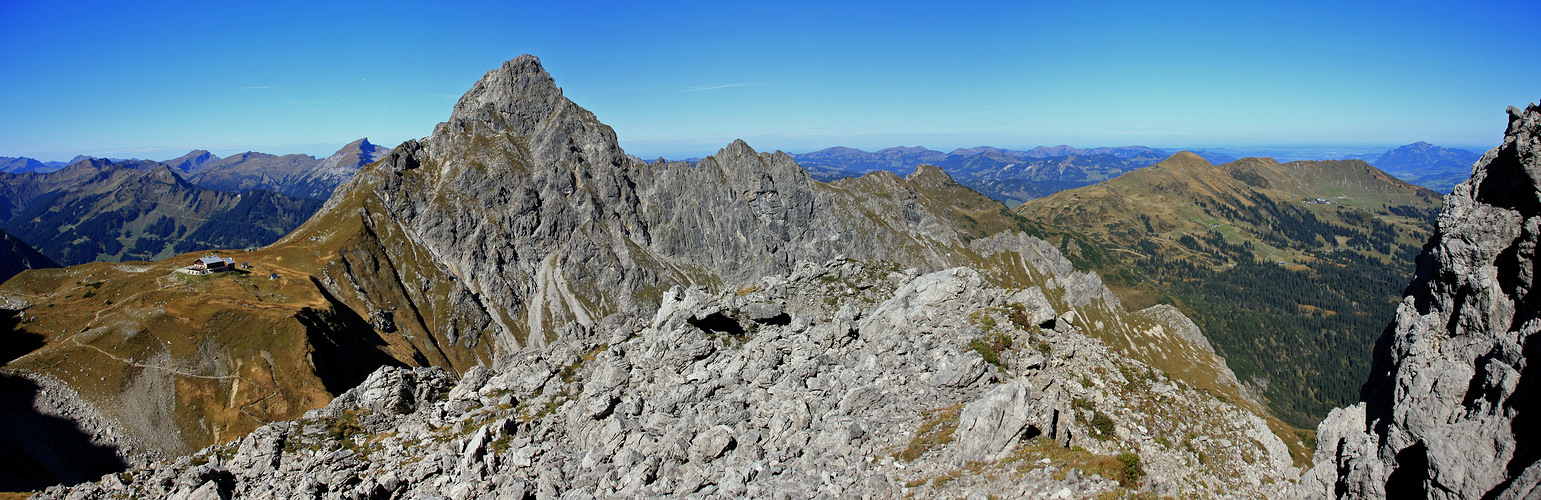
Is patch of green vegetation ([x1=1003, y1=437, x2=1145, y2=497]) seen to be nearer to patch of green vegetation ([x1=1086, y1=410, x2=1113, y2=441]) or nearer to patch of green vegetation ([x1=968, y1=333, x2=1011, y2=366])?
patch of green vegetation ([x1=1086, y1=410, x2=1113, y2=441])

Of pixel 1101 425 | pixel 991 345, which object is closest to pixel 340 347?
pixel 991 345

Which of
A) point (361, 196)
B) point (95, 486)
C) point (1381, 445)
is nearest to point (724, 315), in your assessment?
point (1381, 445)

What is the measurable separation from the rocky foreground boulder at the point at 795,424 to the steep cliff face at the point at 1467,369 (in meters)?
3.26

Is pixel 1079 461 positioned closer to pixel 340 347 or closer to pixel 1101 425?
pixel 1101 425

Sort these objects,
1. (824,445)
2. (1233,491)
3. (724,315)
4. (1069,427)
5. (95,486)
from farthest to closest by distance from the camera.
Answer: (724,315) → (95,486) → (824,445) → (1069,427) → (1233,491)

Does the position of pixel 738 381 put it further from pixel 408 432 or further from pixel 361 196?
pixel 361 196

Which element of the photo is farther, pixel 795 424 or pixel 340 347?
pixel 340 347

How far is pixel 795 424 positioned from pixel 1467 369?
64.8 feet

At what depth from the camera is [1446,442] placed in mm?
14305

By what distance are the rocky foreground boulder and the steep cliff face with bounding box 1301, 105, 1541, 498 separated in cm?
326

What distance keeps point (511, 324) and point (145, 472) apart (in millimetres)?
179418

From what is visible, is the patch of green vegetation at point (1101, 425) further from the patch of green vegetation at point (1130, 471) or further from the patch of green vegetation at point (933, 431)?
the patch of green vegetation at point (933, 431)

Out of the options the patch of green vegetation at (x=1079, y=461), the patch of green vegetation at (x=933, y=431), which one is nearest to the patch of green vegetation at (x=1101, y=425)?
the patch of green vegetation at (x=1079, y=461)

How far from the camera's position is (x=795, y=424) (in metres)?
24.3
